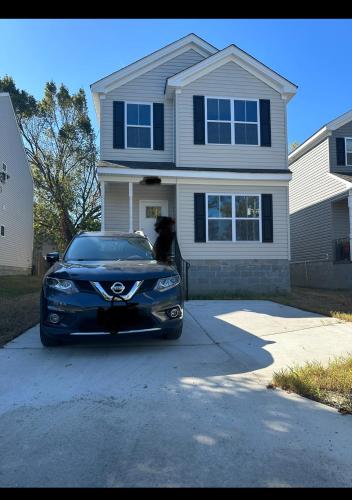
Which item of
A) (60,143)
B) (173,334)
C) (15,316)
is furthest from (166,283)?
(60,143)

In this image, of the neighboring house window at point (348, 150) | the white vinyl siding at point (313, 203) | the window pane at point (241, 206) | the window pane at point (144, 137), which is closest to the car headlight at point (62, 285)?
the window pane at point (241, 206)

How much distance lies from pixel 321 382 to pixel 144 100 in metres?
12.8

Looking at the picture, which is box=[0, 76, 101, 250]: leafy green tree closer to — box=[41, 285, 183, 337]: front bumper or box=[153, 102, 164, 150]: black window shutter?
box=[153, 102, 164, 150]: black window shutter

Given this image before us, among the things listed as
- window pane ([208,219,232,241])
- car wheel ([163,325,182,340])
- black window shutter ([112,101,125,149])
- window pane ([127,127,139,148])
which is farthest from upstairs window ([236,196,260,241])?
car wheel ([163,325,182,340])

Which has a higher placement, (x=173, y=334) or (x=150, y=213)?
(x=150, y=213)

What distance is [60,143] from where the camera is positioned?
27.0 metres

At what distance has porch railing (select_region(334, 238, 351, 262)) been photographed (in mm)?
17438

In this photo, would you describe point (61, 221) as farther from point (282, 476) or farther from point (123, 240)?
point (282, 476)

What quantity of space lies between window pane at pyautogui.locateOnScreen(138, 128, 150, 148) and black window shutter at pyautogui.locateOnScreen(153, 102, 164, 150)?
0.21 metres

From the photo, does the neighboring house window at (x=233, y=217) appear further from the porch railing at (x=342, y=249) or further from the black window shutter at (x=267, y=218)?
the porch railing at (x=342, y=249)

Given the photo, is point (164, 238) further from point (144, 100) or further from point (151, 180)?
point (144, 100)

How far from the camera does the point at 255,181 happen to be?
13844mm

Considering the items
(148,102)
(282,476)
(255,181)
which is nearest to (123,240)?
(282,476)

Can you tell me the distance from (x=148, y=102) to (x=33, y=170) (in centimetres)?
1540
